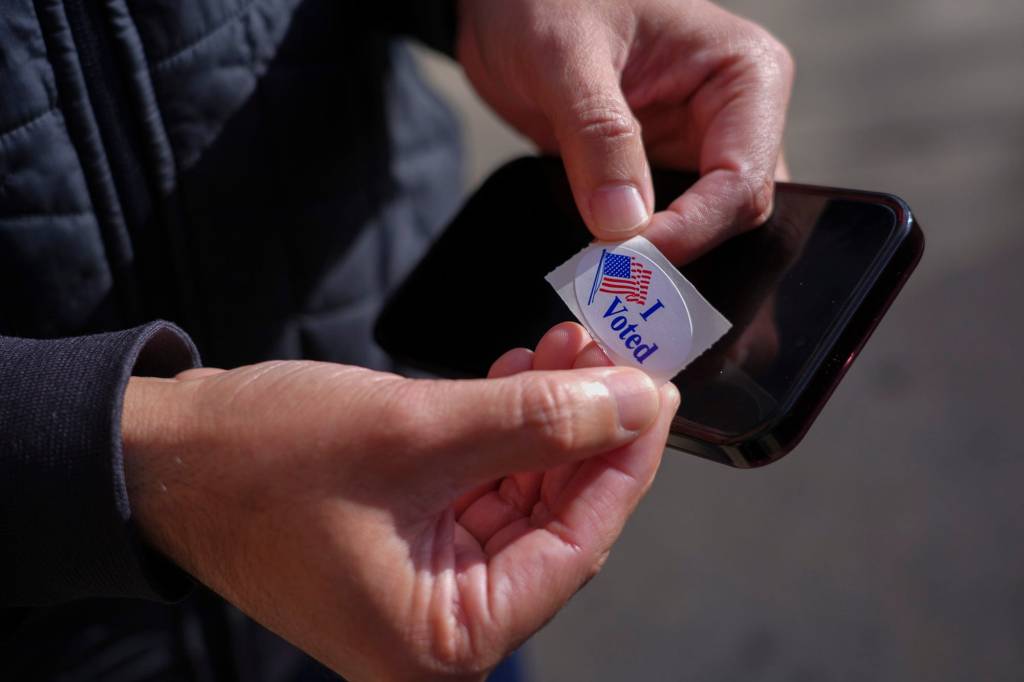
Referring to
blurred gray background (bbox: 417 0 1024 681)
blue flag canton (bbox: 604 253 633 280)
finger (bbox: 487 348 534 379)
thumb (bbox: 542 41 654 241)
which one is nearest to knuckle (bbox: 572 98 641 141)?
thumb (bbox: 542 41 654 241)

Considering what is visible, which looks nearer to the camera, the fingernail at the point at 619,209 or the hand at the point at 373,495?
the hand at the point at 373,495

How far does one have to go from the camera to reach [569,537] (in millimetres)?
638

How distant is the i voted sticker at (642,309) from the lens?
75cm

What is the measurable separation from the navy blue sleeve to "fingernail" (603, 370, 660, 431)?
1.09 feet

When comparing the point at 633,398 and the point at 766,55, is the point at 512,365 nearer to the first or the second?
the point at 633,398

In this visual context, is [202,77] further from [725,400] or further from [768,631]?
[768,631]

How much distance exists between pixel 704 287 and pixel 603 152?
15 cm

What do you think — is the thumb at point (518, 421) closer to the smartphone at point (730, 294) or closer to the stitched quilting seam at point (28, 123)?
the smartphone at point (730, 294)

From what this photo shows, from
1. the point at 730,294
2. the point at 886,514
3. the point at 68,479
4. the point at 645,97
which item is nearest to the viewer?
the point at 68,479

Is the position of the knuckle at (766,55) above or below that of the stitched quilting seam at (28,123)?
below

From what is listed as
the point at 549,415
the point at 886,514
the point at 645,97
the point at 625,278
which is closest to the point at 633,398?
the point at 549,415

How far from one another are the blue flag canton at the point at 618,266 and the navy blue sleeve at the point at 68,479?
0.38m

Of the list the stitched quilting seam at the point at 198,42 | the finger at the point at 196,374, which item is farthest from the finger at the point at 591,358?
the stitched quilting seam at the point at 198,42

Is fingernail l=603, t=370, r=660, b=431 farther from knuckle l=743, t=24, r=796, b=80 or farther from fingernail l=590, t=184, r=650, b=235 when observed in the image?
knuckle l=743, t=24, r=796, b=80
